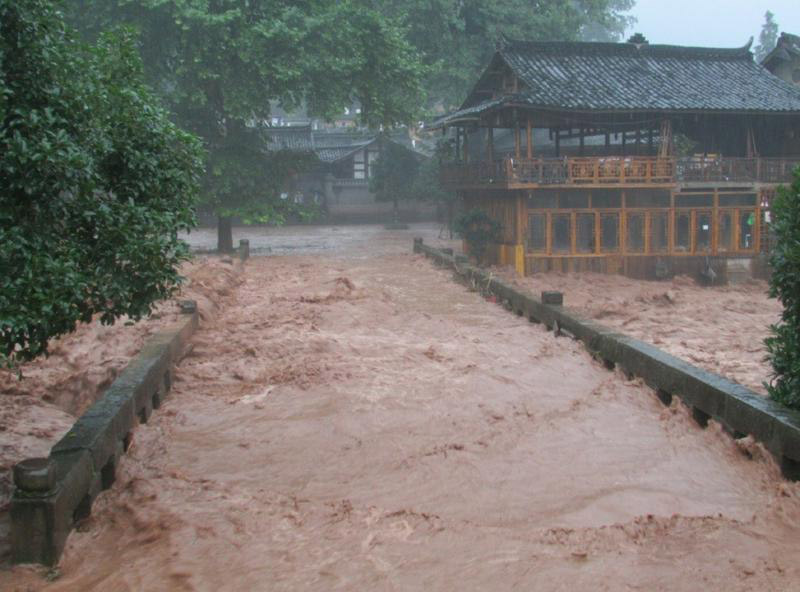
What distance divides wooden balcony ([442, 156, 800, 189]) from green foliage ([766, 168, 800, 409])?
49.1 ft

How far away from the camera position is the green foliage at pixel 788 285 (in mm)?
7168

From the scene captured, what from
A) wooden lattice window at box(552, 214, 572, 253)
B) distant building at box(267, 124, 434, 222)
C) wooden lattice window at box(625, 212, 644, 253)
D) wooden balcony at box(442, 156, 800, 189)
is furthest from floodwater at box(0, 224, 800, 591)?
distant building at box(267, 124, 434, 222)

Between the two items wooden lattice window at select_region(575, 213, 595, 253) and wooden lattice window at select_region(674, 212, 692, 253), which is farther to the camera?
wooden lattice window at select_region(674, 212, 692, 253)

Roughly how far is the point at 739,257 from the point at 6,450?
2056cm

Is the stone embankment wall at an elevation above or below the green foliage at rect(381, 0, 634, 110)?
below

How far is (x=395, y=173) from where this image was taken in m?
40.6

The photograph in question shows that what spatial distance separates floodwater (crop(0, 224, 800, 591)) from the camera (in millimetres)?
5789

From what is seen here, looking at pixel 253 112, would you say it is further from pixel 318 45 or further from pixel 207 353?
pixel 207 353

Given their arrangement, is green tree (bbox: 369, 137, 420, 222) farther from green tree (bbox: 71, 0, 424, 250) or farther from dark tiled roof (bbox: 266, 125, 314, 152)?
green tree (bbox: 71, 0, 424, 250)

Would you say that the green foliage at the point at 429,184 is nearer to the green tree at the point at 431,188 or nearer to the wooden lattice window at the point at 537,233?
the green tree at the point at 431,188

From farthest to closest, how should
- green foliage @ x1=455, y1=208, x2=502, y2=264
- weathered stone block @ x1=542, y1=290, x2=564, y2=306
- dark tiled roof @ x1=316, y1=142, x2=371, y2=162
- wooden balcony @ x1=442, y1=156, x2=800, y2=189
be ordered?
dark tiled roof @ x1=316, y1=142, x2=371, y2=162
green foliage @ x1=455, y1=208, x2=502, y2=264
wooden balcony @ x1=442, y1=156, x2=800, y2=189
weathered stone block @ x1=542, y1=290, x2=564, y2=306

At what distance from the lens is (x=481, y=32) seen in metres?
33.5

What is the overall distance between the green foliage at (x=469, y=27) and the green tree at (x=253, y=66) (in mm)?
5042

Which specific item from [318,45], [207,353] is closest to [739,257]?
[318,45]
